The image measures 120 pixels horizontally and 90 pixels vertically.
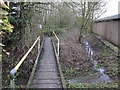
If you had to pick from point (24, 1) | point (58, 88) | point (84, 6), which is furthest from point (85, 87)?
point (84, 6)

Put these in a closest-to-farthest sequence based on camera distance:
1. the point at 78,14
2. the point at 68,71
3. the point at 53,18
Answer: the point at 68,71
the point at 78,14
the point at 53,18

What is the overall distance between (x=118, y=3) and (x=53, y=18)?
985 cm

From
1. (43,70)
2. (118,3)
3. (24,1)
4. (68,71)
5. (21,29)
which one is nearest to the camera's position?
(43,70)

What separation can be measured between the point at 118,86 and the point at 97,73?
1.97 m

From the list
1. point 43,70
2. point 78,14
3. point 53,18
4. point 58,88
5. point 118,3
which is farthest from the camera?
point 53,18

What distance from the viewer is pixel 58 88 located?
371 centimetres

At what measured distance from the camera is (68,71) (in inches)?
253

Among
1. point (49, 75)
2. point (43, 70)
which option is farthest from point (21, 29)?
point (49, 75)

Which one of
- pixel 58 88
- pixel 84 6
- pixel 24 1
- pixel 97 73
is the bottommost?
pixel 97 73

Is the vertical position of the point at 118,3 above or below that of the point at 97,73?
above

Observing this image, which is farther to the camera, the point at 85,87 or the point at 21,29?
the point at 21,29

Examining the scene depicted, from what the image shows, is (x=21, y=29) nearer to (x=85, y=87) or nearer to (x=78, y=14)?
(x=85, y=87)

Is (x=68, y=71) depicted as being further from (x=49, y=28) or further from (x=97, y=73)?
(x=49, y=28)

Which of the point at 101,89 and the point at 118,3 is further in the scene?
the point at 118,3
